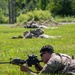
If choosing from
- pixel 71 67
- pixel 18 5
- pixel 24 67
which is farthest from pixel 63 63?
pixel 18 5

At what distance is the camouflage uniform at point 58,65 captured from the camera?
26.8 feet

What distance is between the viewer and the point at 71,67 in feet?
27.5

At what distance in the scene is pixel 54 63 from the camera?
816cm

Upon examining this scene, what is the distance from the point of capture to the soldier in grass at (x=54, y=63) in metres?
8.14

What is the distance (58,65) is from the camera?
8250mm

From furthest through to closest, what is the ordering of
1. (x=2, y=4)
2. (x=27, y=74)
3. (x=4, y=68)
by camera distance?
(x=2, y=4), (x=4, y=68), (x=27, y=74)

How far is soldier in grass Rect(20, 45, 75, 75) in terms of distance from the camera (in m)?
8.14

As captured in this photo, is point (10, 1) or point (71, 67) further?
point (10, 1)

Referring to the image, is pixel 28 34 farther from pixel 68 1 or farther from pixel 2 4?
pixel 2 4

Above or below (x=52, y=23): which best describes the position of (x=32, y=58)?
above

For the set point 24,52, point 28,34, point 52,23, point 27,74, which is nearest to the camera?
point 27,74

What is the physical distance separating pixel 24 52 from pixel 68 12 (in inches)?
2030

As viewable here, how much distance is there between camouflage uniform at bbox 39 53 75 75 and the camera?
8.16 metres

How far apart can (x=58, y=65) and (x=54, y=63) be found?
0.14 meters
